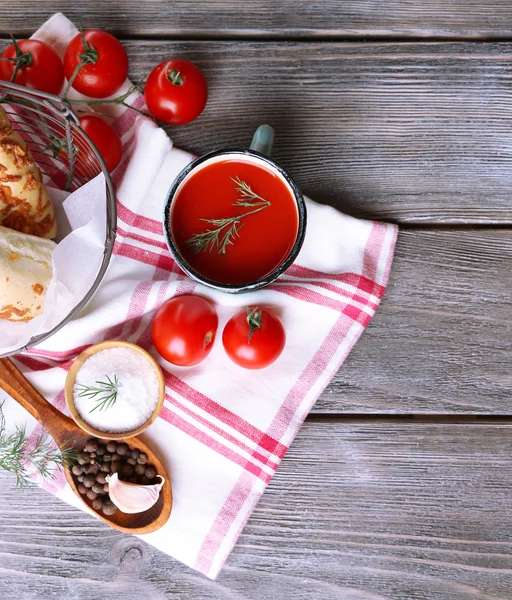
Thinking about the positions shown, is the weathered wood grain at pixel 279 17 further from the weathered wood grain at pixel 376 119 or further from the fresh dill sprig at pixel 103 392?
the fresh dill sprig at pixel 103 392

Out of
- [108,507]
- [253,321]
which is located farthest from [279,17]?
[108,507]

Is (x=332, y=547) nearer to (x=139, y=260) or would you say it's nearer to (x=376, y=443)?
(x=376, y=443)

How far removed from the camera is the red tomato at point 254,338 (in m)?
1.01

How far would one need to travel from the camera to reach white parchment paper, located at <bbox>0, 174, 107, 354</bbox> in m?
0.95

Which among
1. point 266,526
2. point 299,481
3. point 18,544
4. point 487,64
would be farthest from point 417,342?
point 18,544

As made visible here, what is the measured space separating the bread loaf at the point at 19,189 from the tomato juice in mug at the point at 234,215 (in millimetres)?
205

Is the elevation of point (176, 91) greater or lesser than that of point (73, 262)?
greater

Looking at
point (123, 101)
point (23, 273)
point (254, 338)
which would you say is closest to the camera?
point (23, 273)

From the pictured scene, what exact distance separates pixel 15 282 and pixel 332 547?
750 mm

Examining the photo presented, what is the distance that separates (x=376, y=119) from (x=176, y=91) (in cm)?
39

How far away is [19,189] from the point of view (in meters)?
0.92

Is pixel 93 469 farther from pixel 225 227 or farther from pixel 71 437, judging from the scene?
pixel 225 227

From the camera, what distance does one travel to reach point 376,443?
113cm

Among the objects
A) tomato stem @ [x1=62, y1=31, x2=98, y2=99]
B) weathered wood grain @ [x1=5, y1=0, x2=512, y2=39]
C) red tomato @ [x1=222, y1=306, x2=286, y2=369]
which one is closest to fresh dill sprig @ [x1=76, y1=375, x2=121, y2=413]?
red tomato @ [x1=222, y1=306, x2=286, y2=369]
